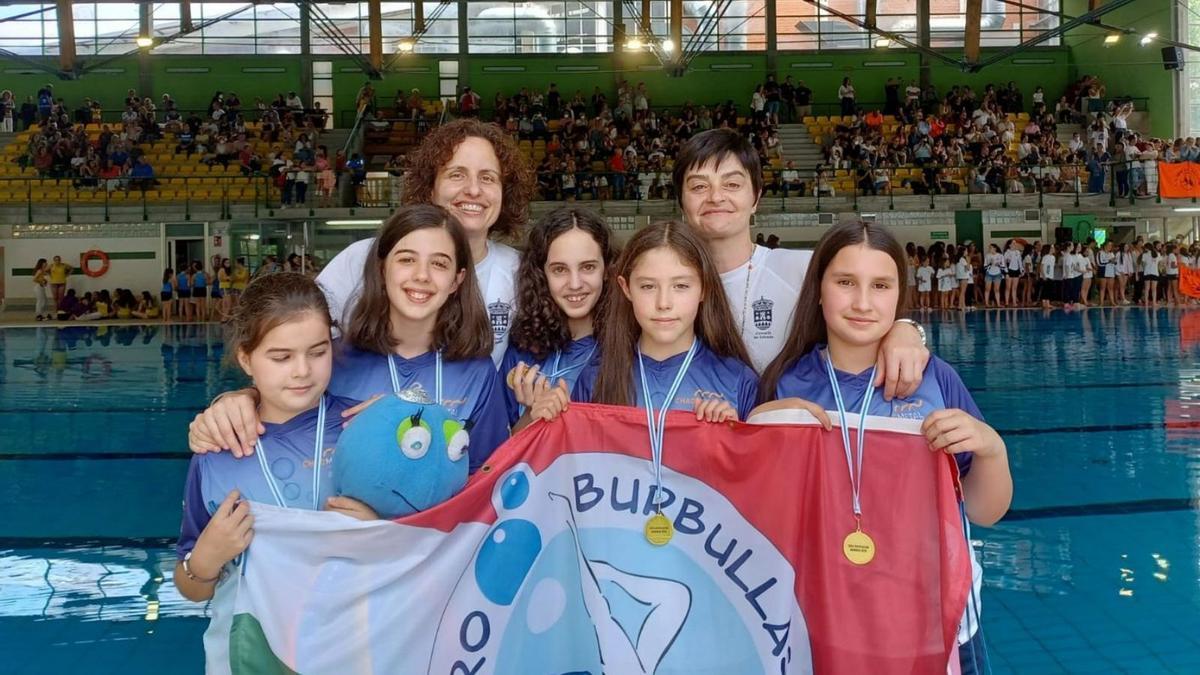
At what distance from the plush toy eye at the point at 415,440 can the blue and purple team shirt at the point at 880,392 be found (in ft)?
2.98

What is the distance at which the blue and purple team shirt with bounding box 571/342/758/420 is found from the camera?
2277 millimetres

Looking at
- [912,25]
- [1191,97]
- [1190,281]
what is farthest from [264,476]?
[912,25]

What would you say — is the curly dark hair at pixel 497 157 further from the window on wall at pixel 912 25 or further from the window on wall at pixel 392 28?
the window on wall at pixel 912 25

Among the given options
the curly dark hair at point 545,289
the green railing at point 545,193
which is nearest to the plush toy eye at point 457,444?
the curly dark hair at point 545,289

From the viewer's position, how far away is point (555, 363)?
2.60 m

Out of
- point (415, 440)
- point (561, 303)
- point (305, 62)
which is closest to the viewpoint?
A: point (415, 440)

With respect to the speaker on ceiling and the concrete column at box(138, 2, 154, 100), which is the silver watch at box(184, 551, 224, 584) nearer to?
the speaker on ceiling

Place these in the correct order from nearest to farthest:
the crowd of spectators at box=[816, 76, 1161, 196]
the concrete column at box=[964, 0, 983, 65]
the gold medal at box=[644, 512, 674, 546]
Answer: the gold medal at box=[644, 512, 674, 546]
the concrete column at box=[964, 0, 983, 65]
the crowd of spectators at box=[816, 76, 1161, 196]

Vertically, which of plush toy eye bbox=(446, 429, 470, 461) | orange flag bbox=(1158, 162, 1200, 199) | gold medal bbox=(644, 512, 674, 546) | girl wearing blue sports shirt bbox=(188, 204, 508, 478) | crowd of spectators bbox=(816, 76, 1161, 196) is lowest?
gold medal bbox=(644, 512, 674, 546)

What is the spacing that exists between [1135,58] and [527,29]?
1745 centimetres

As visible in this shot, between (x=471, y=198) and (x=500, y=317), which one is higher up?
(x=471, y=198)

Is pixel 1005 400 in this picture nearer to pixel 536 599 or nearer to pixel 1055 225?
pixel 536 599

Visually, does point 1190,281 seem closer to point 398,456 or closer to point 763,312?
point 763,312

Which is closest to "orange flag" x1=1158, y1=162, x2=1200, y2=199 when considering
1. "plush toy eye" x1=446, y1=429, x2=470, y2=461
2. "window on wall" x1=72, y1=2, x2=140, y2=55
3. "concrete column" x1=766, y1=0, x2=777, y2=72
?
"concrete column" x1=766, y1=0, x2=777, y2=72
